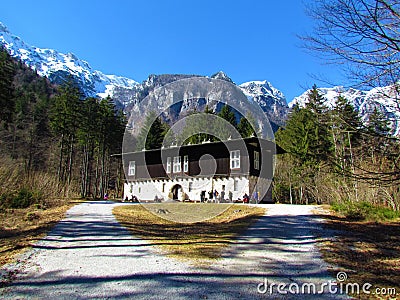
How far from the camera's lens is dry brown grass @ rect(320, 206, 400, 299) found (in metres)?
5.48

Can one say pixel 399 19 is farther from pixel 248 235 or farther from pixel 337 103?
pixel 248 235

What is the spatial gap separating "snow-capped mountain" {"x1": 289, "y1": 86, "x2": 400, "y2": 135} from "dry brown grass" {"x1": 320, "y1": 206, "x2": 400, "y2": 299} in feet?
9.05

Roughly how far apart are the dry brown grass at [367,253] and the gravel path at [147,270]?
458 mm

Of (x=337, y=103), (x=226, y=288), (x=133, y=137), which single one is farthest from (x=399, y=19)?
(x=133, y=137)

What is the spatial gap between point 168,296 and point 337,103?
4.84 metres

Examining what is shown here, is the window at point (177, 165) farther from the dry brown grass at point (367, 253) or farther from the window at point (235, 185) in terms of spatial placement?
the dry brown grass at point (367, 253)

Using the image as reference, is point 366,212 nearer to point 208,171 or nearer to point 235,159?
point 235,159

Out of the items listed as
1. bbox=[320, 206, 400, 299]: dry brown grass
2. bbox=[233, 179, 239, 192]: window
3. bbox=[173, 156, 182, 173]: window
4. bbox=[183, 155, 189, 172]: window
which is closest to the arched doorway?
bbox=[173, 156, 182, 173]: window

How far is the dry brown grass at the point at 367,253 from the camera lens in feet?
18.0

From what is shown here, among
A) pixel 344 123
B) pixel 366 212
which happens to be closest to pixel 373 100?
pixel 344 123

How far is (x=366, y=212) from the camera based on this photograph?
13414mm

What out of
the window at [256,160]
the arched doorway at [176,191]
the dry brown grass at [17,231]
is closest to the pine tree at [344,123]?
the dry brown grass at [17,231]

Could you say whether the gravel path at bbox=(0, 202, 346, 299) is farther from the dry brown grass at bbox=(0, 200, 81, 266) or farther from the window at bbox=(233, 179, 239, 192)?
the window at bbox=(233, 179, 239, 192)

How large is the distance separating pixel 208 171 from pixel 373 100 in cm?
2406
